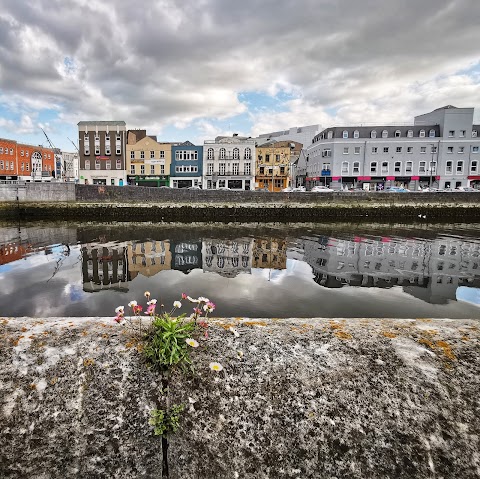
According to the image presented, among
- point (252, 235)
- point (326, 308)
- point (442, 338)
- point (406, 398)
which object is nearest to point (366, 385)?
point (406, 398)

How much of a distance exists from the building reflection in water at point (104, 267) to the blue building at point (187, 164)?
48219 millimetres

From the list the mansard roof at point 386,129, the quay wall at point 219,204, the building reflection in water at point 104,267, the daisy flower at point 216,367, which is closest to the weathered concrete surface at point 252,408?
the daisy flower at point 216,367

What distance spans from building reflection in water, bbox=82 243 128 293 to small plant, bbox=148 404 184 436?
453 inches

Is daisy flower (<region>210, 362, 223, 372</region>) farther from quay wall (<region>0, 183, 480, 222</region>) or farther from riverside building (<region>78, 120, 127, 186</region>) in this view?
riverside building (<region>78, 120, 127, 186</region>)

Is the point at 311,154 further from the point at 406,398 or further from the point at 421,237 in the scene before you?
the point at 406,398

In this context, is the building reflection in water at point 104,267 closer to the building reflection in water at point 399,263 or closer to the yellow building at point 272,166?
the building reflection in water at point 399,263

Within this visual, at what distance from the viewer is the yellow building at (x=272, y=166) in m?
72.4

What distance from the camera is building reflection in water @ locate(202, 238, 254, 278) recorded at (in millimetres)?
16944

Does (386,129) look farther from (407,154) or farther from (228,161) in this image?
(228,161)

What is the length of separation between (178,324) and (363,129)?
240ft

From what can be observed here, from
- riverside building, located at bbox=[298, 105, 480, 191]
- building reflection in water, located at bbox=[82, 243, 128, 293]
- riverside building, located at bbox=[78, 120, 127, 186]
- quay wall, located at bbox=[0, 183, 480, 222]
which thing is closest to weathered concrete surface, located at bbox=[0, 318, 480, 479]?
building reflection in water, located at bbox=[82, 243, 128, 293]

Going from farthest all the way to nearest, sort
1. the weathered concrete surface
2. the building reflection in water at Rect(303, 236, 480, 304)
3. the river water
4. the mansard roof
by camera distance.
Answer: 1. the mansard roof
2. the building reflection in water at Rect(303, 236, 480, 304)
3. the river water
4. the weathered concrete surface

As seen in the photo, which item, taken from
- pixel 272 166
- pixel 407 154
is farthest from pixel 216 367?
pixel 407 154

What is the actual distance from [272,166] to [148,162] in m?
24.5
